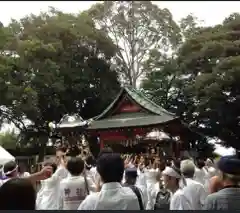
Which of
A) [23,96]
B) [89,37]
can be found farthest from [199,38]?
[23,96]

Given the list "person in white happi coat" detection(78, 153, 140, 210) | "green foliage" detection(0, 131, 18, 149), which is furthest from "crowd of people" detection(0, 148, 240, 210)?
"green foliage" detection(0, 131, 18, 149)

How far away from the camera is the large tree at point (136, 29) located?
24234mm

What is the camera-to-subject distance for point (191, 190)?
3.83 metres

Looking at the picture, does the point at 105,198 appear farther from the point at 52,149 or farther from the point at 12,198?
the point at 52,149

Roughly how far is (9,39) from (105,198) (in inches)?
780

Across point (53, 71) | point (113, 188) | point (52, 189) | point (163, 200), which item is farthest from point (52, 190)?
point (53, 71)

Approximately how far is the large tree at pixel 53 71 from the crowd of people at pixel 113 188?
14769 millimetres

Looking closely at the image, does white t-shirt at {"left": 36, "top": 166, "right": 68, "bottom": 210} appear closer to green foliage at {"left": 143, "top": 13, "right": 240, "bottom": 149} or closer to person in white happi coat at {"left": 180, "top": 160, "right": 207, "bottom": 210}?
person in white happi coat at {"left": 180, "top": 160, "right": 207, "bottom": 210}

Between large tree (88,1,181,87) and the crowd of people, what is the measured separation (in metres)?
18.8

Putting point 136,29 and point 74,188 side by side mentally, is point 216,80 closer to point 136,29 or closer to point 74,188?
point 136,29

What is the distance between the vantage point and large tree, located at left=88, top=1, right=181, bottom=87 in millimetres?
24234

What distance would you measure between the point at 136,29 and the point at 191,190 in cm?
2124

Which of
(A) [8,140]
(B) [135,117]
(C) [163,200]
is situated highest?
(C) [163,200]

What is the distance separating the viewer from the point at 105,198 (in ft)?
8.49
